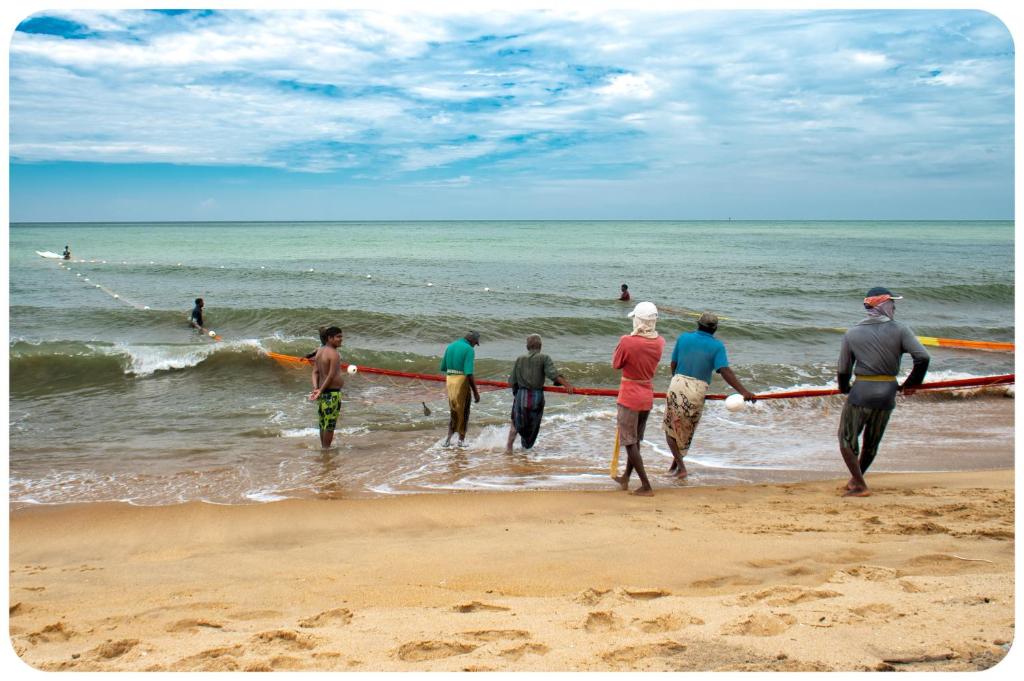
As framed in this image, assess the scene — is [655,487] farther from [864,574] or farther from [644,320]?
[864,574]

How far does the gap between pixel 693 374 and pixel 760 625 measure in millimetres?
3547

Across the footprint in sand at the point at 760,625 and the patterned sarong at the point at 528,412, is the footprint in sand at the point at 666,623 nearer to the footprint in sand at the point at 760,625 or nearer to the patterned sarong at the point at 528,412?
the footprint in sand at the point at 760,625

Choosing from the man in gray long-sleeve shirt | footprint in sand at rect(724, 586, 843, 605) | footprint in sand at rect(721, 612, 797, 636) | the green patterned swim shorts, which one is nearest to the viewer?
footprint in sand at rect(721, 612, 797, 636)

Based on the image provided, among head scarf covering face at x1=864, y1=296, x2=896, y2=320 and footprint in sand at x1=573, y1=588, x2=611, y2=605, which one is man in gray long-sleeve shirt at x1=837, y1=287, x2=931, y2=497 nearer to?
head scarf covering face at x1=864, y1=296, x2=896, y2=320

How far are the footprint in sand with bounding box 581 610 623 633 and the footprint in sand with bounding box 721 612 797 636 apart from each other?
0.48 meters

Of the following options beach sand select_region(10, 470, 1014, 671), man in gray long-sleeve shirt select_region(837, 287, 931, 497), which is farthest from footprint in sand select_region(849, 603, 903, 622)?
man in gray long-sleeve shirt select_region(837, 287, 931, 497)

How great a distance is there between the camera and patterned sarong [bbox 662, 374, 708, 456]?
6785 millimetres

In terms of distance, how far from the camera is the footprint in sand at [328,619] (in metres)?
3.64

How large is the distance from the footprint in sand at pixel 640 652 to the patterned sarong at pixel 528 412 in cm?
501

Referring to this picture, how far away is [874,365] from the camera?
19.4ft

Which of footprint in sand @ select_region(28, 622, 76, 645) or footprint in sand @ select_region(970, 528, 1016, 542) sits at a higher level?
footprint in sand @ select_region(970, 528, 1016, 542)

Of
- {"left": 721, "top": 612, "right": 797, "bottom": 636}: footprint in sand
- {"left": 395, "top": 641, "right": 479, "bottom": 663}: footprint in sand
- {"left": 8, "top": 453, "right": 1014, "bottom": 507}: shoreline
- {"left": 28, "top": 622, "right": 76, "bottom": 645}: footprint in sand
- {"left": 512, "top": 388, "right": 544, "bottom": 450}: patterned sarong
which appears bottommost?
{"left": 8, "top": 453, "right": 1014, "bottom": 507}: shoreline

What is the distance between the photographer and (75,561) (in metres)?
5.11

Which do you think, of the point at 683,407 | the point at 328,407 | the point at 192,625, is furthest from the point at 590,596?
the point at 328,407
